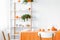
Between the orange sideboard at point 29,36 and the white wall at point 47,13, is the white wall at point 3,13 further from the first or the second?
the orange sideboard at point 29,36

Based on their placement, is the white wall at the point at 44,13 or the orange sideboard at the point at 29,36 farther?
the white wall at the point at 44,13

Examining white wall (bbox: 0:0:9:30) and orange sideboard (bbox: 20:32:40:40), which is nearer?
orange sideboard (bbox: 20:32:40:40)

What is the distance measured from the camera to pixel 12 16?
541cm

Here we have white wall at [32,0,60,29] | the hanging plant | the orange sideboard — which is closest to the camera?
the orange sideboard

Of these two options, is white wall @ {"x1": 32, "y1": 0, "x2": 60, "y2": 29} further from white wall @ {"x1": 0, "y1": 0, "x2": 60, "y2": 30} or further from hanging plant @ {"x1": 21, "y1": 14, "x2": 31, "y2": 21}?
hanging plant @ {"x1": 21, "y1": 14, "x2": 31, "y2": 21}

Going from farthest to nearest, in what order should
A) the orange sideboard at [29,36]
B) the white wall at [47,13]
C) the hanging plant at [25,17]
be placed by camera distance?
the white wall at [47,13]
the hanging plant at [25,17]
the orange sideboard at [29,36]

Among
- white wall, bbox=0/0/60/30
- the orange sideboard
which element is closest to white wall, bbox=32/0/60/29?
white wall, bbox=0/0/60/30

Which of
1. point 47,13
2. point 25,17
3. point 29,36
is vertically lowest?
point 29,36

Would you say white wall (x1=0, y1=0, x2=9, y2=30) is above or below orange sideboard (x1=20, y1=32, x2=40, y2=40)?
above

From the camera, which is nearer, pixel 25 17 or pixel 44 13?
pixel 25 17

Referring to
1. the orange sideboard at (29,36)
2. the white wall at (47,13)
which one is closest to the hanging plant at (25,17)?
the white wall at (47,13)

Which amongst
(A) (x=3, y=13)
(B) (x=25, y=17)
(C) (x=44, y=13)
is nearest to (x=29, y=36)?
(B) (x=25, y=17)

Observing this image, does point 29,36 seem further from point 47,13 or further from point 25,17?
point 47,13

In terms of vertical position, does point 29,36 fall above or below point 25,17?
below
